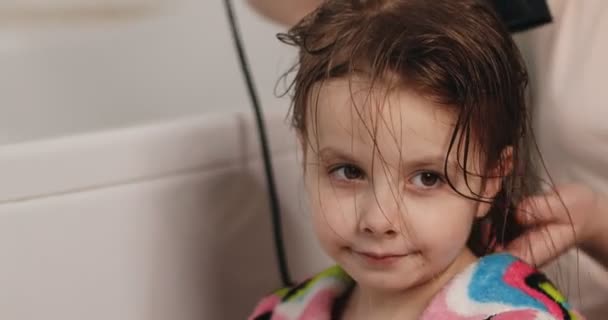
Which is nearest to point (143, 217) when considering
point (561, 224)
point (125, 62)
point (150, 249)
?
point (150, 249)

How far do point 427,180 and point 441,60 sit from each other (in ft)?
0.25

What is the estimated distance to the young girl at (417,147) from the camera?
505 millimetres

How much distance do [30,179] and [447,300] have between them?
339 mm

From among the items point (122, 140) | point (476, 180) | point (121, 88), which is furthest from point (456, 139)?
point (121, 88)

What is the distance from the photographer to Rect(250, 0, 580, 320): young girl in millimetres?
505

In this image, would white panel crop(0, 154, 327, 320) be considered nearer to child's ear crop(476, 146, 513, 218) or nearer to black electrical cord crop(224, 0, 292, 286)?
black electrical cord crop(224, 0, 292, 286)

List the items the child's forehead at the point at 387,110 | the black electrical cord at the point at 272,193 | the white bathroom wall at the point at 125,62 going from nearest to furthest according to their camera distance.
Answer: the child's forehead at the point at 387,110
the black electrical cord at the point at 272,193
the white bathroom wall at the point at 125,62

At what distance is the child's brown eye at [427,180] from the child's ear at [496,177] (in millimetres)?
40

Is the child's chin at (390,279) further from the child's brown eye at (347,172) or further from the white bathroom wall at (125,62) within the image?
the white bathroom wall at (125,62)

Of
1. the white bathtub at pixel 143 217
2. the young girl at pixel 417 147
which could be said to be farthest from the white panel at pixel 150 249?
the young girl at pixel 417 147

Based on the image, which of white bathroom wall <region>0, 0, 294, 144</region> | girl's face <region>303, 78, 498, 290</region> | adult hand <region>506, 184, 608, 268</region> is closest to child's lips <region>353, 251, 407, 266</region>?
girl's face <region>303, 78, 498, 290</region>

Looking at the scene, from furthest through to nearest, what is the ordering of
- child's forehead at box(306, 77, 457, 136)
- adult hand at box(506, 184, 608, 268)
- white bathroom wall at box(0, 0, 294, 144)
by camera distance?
white bathroom wall at box(0, 0, 294, 144) → adult hand at box(506, 184, 608, 268) → child's forehead at box(306, 77, 457, 136)

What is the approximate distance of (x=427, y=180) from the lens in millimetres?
522

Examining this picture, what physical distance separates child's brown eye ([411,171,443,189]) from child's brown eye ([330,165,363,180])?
4cm
